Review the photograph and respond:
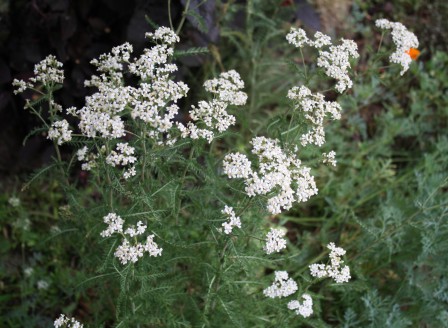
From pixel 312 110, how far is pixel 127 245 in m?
0.93

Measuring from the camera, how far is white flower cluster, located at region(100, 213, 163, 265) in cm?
194

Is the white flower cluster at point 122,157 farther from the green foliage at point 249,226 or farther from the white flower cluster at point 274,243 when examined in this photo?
the white flower cluster at point 274,243

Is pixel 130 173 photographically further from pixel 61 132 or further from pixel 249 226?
pixel 249 226

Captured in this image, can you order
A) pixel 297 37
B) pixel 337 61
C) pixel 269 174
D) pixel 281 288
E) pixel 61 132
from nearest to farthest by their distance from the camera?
pixel 269 174, pixel 61 132, pixel 281 288, pixel 337 61, pixel 297 37

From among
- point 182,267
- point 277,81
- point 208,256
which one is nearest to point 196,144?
point 208,256

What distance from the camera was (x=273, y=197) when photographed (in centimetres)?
193

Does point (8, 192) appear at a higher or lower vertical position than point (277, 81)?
lower

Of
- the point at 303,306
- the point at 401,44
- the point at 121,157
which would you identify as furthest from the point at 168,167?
the point at 401,44

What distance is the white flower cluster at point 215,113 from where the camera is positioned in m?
1.98

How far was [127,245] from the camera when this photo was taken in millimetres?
1951

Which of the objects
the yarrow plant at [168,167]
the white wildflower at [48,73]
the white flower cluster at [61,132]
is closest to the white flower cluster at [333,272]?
the yarrow plant at [168,167]

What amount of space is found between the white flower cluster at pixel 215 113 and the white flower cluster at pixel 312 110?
0.24 meters

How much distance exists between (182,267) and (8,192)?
4.89 ft

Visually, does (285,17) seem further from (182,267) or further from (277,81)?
(182,267)
